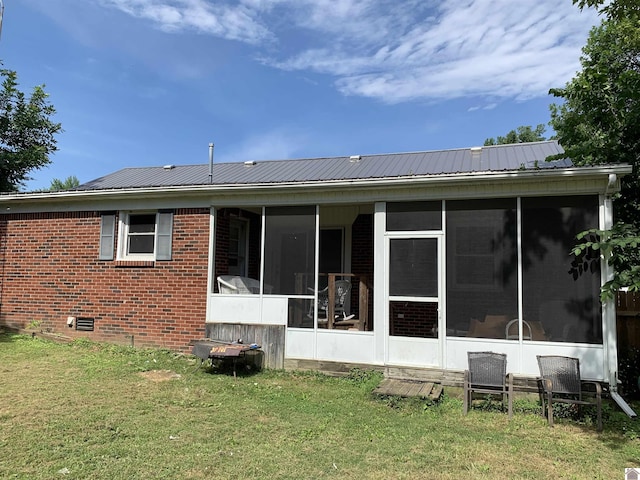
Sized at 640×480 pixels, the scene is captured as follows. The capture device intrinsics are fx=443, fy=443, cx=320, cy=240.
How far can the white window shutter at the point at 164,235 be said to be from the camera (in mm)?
8523

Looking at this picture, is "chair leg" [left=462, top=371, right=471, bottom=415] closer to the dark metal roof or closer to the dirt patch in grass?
the dirt patch in grass

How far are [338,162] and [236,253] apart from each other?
4720 mm

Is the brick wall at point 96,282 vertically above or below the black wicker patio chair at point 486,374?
above

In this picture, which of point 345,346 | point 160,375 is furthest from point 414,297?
point 160,375

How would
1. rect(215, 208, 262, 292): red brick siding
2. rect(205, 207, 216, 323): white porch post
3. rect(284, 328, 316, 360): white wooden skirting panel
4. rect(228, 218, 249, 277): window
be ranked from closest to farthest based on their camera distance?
1. rect(284, 328, 316, 360): white wooden skirting panel
2. rect(205, 207, 216, 323): white porch post
3. rect(215, 208, 262, 292): red brick siding
4. rect(228, 218, 249, 277): window

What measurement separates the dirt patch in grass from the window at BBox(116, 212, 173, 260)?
2.26 metres

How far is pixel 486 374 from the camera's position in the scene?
584 cm

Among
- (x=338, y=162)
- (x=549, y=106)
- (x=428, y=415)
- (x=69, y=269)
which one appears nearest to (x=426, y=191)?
(x=428, y=415)

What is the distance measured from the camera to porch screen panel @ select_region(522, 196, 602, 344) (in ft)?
19.7

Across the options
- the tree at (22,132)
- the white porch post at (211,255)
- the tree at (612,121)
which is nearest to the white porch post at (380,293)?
the white porch post at (211,255)

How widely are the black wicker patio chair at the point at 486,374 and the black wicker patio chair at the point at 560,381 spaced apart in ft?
1.45

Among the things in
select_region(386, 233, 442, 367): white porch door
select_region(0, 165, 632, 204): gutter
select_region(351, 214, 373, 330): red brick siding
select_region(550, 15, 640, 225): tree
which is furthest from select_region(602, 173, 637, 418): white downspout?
select_region(351, 214, 373, 330): red brick siding

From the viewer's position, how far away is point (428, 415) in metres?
5.45

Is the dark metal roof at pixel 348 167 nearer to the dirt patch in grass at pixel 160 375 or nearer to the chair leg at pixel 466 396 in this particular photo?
the dirt patch in grass at pixel 160 375
